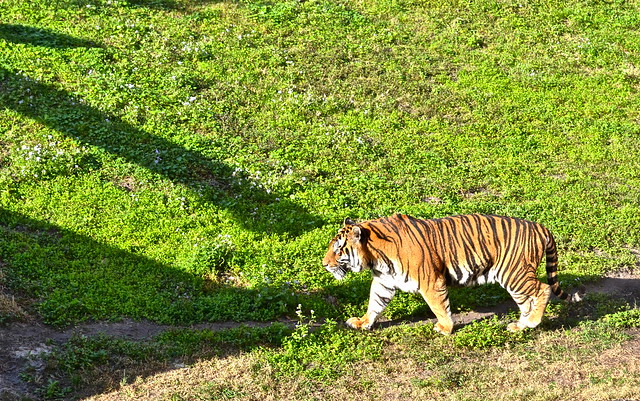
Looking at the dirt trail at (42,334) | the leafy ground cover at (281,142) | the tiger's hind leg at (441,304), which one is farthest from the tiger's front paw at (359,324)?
the tiger's hind leg at (441,304)

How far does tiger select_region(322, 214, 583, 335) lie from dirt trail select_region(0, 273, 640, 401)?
559mm

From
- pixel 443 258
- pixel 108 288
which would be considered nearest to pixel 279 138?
pixel 108 288

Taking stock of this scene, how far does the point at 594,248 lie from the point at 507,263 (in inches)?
105

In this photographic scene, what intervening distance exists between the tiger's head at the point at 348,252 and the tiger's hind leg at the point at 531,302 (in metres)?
1.67

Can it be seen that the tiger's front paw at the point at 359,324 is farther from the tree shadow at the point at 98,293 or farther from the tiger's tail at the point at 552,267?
the tiger's tail at the point at 552,267

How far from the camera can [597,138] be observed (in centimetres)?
1321

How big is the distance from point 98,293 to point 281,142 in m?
4.47

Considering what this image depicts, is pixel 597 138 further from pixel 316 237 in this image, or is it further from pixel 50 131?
pixel 50 131

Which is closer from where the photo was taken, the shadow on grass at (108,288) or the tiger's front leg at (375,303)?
the tiger's front leg at (375,303)

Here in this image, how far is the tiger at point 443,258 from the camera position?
8.02 m

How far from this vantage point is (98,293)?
28.3 feet

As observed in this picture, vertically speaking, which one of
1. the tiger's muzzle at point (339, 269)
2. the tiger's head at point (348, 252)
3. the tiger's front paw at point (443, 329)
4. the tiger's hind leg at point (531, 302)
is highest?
the tiger's head at point (348, 252)

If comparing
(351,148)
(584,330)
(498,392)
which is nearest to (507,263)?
(584,330)

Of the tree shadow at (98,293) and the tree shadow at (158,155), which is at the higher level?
the tree shadow at (158,155)
